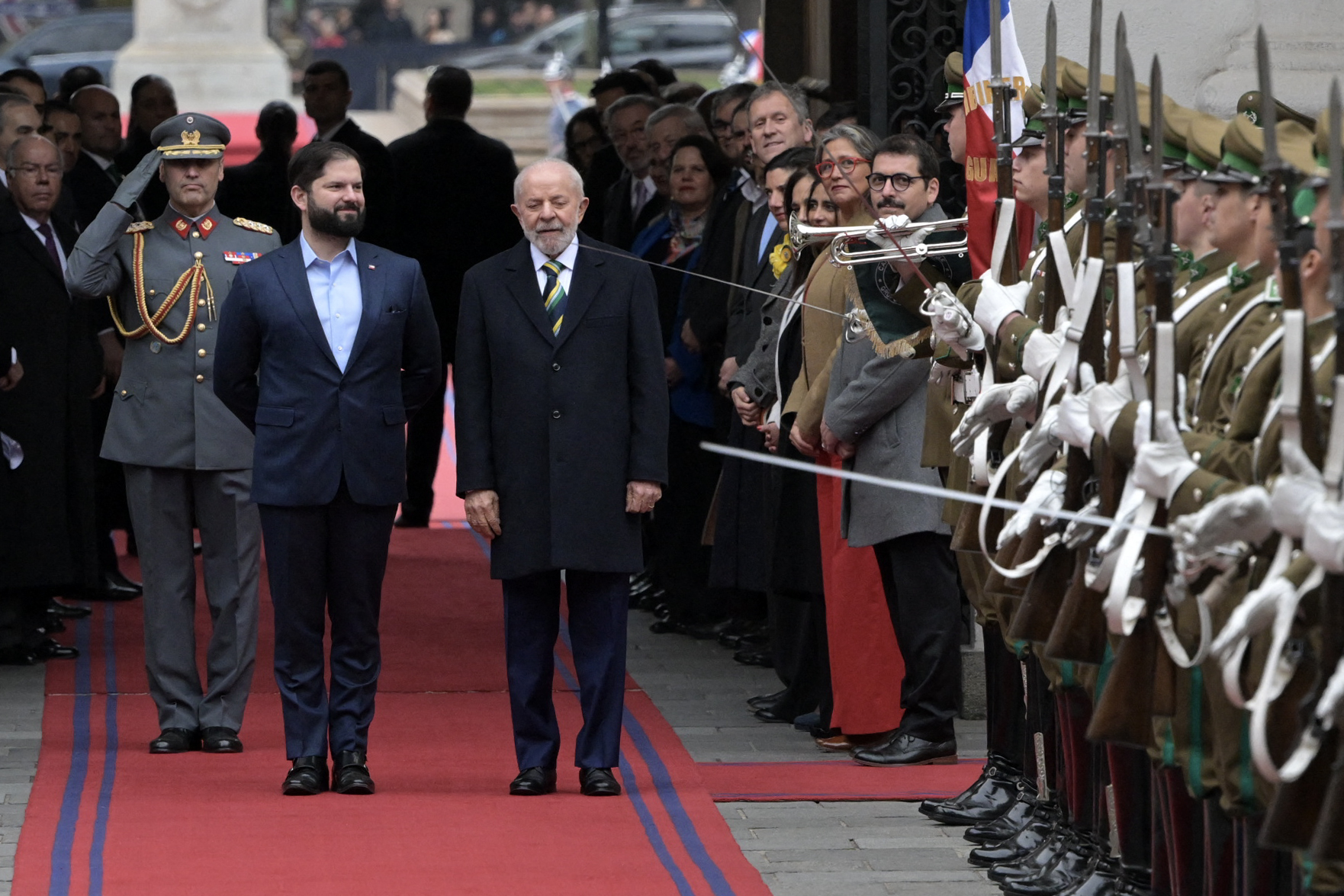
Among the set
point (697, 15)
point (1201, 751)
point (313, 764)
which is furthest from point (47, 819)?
point (697, 15)

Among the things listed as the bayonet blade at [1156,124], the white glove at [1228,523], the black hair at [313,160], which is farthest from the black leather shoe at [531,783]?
the white glove at [1228,523]

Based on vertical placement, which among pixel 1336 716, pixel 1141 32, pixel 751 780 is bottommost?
pixel 751 780

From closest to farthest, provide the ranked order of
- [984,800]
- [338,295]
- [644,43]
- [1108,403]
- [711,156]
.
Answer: [1108,403]
[984,800]
[338,295]
[711,156]
[644,43]

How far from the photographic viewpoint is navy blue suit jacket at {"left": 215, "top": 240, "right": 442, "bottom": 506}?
21.5 feet

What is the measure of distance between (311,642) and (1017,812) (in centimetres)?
206

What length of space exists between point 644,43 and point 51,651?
85.5 ft

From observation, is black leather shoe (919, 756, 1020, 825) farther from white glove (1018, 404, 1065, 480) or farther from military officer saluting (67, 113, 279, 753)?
military officer saluting (67, 113, 279, 753)

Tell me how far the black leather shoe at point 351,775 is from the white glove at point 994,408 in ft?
6.88

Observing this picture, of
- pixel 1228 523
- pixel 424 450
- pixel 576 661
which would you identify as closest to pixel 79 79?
pixel 424 450

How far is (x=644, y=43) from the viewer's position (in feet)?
112

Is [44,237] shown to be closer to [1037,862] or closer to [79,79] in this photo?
[79,79]

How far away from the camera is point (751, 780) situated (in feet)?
22.6

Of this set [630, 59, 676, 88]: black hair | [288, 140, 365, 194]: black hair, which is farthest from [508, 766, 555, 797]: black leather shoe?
[630, 59, 676, 88]: black hair

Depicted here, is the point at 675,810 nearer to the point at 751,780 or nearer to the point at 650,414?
the point at 751,780
